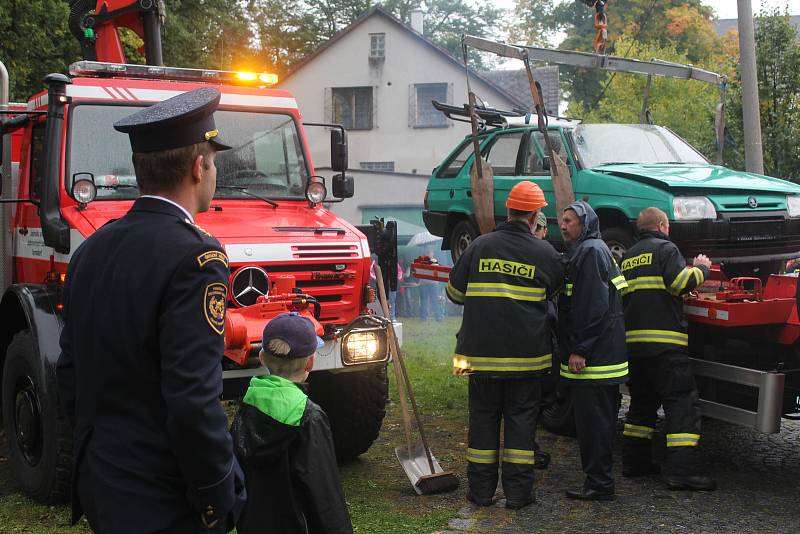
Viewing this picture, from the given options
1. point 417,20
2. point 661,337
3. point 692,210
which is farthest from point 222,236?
point 417,20

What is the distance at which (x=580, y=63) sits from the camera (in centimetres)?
779

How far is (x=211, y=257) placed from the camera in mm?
2293

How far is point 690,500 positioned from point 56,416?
3.94 metres

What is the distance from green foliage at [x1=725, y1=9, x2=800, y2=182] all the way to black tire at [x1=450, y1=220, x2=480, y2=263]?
553 cm

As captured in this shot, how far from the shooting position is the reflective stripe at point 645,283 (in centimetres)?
600

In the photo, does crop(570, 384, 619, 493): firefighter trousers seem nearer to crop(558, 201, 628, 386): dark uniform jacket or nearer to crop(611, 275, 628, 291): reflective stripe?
crop(558, 201, 628, 386): dark uniform jacket

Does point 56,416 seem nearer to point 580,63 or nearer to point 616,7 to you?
point 580,63

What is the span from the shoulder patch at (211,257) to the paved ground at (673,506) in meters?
3.35

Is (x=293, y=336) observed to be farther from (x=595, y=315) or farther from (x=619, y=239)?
(x=619, y=239)

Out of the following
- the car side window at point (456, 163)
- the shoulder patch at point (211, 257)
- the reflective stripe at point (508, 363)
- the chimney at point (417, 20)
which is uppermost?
the chimney at point (417, 20)

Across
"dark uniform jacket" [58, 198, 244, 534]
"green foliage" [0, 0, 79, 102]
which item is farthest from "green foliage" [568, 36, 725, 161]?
"dark uniform jacket" [58, 198, 244, 534]

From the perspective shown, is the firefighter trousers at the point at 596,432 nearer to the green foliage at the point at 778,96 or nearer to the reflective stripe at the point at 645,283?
the reflective stripe at the point at 645,283

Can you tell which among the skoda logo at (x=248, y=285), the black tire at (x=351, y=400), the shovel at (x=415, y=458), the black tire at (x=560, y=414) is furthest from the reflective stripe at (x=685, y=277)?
the skoda logo at (x=248, y=285)

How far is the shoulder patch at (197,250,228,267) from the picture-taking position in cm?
226
